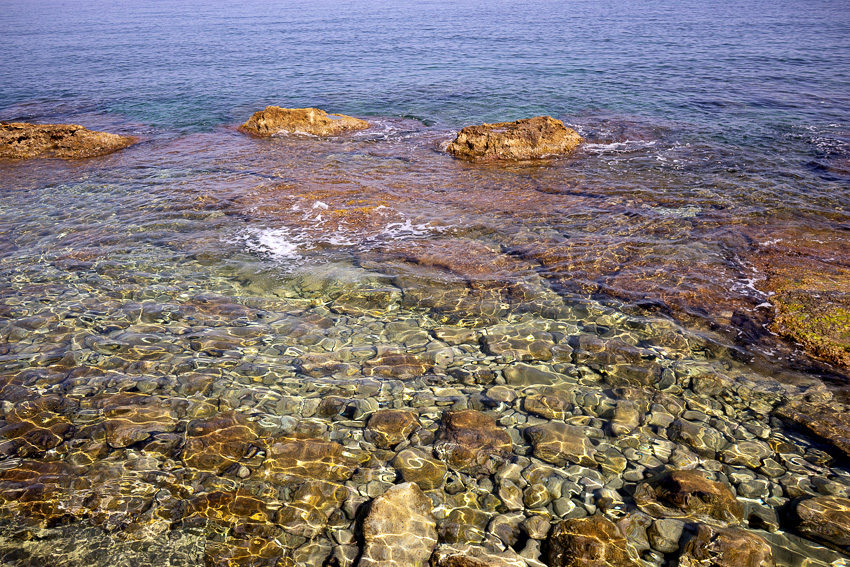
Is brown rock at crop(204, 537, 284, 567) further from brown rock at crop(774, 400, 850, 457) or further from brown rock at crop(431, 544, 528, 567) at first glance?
brown rock at crop(774, 400, 850, 457)

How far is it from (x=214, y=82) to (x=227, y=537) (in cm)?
2370

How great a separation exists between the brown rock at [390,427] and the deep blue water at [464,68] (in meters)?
12.7

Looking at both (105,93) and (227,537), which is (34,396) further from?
(105,93)

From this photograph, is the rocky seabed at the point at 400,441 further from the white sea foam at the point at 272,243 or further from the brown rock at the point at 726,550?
the white sea foam at the point at 272,243

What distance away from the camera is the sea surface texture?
12.7 ft

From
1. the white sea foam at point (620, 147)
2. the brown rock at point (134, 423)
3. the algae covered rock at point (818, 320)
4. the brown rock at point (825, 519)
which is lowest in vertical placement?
the brown rock at point (825, 519)

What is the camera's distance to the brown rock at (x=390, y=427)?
4.69 metres

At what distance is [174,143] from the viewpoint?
578 inches

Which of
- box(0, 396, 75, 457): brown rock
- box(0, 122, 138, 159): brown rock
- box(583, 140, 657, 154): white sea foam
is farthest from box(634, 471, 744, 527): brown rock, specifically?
box(0, 122, 138, 159): brown rock

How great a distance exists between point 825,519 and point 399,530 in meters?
3.32

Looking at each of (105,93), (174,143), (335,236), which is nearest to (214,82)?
(105,93)

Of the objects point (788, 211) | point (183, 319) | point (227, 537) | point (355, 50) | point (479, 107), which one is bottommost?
point (227, 537)

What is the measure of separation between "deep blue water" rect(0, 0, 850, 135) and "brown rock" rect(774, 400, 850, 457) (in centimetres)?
1144

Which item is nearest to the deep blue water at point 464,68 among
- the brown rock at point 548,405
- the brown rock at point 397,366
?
the brown rock at point 397,366
